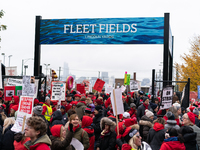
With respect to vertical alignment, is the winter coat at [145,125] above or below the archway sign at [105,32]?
below

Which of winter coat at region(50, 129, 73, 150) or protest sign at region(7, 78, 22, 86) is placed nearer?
winter coat at region(50, 129, 73, 150)

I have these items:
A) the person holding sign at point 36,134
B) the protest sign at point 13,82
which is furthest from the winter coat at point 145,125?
the protest sign at point 13,82

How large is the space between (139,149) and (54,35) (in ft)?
47.8

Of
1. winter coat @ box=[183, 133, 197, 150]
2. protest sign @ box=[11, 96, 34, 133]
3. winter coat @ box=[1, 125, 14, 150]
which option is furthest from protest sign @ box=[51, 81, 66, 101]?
winter coat @ box=[183, 133, 197, 150]

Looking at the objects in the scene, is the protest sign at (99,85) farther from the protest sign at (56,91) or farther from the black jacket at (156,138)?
the black jacket at (156,138)

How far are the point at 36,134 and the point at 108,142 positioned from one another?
113 inches

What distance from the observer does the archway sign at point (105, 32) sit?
58.7 feet

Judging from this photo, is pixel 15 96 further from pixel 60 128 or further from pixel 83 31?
pixel 83 31

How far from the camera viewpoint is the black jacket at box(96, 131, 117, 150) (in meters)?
6.79

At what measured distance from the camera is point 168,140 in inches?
232

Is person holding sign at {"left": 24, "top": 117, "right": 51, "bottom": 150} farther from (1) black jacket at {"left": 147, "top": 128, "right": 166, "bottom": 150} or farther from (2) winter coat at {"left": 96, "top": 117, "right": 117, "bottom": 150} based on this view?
(1) black jacket at {"left": 147, "top": 128, "right": 166, "bottom": 150}

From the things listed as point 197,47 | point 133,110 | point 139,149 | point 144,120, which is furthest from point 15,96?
point 197,47

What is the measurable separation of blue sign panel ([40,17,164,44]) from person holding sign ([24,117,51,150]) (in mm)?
14468

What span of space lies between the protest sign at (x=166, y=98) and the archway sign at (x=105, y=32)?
20.1 ft
